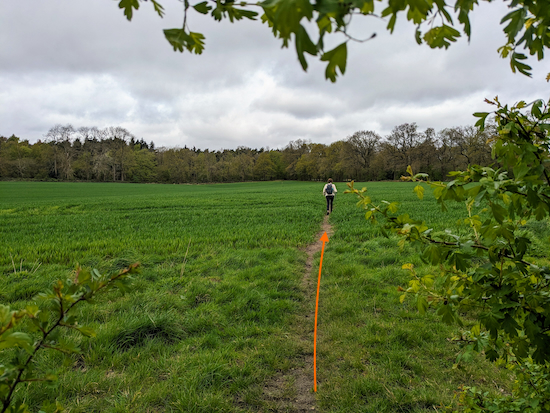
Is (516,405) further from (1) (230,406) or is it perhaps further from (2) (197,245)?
(2) (197,245)

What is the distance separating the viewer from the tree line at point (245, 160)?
6000cm

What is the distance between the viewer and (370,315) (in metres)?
4.43

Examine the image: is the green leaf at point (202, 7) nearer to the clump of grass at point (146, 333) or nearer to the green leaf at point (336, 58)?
the green leaf at point (336, 58)

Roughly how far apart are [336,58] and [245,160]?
315ft


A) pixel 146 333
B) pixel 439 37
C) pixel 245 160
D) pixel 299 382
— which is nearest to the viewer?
pixel 439 37

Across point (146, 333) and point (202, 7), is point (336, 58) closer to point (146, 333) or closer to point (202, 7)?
point (202, 7)

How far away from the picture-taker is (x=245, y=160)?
94.9 metres

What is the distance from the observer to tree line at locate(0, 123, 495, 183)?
60000mm

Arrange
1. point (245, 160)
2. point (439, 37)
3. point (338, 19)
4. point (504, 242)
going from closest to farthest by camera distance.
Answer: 1. point (338, 19)
2. point (439, 37)
3. point (504, 242)
4. point (245, 160)

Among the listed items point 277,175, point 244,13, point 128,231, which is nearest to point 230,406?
point 244,13

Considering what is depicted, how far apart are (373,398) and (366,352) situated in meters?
0.75

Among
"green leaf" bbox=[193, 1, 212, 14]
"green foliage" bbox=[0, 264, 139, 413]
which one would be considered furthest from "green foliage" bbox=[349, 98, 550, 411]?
"green foliage" bbox=[0, 264, 139, 413]

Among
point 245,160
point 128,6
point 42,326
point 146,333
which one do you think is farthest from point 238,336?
point 245,160

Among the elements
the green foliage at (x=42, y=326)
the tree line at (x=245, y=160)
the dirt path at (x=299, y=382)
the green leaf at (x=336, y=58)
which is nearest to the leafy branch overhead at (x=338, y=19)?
the green leaf at (x=336, y=58)
